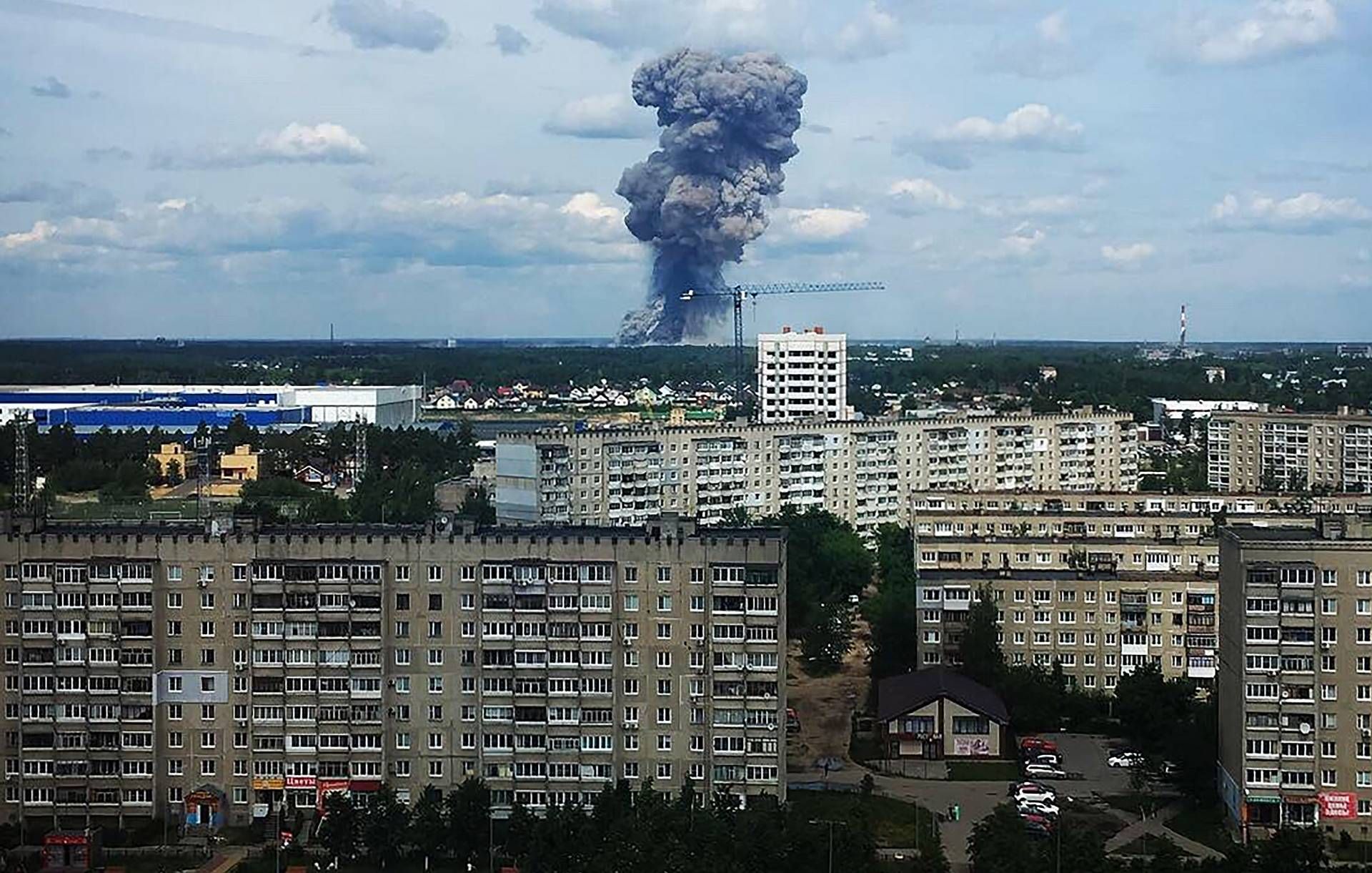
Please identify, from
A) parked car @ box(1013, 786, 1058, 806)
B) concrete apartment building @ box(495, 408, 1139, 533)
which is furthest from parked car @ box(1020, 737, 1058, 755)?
concrete apartment building @ box(495, 408, 1139, 533)

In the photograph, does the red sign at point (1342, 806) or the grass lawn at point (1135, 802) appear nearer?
the red sign at point (1342, 806)

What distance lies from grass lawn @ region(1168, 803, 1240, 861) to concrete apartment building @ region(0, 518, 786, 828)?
3.70m

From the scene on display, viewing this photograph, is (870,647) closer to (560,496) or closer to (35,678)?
(560,496)

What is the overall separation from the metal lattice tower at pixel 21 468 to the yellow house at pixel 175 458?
10.2 feet

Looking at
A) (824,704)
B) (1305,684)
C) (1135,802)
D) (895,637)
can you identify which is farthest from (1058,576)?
(1305,684)

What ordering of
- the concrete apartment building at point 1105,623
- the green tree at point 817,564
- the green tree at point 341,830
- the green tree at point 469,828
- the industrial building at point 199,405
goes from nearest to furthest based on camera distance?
the green tree at point 341,830 < the green tree at point 469,828 < the concrete apartment building at point 1105,623 < the green tree at point 817,564 < the industrial building at point 199,405

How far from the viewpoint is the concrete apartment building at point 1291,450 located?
39250 mm

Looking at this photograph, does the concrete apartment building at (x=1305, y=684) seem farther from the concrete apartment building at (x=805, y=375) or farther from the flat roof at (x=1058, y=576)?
the concrete apartment building at (x=805, y=375)

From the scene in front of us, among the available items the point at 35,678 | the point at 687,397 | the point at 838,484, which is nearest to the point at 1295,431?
the point at 838,484

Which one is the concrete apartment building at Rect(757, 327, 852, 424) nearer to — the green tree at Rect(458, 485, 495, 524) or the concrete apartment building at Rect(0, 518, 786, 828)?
the green tree at Rect(458, 485, 495, 524)

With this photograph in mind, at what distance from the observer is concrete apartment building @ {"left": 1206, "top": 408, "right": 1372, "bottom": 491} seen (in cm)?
3925

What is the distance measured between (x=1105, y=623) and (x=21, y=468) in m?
22.8

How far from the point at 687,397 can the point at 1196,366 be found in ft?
83.1

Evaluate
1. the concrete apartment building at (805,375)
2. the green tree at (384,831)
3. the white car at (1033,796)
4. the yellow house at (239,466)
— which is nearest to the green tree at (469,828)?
the green tree at (384,831)
